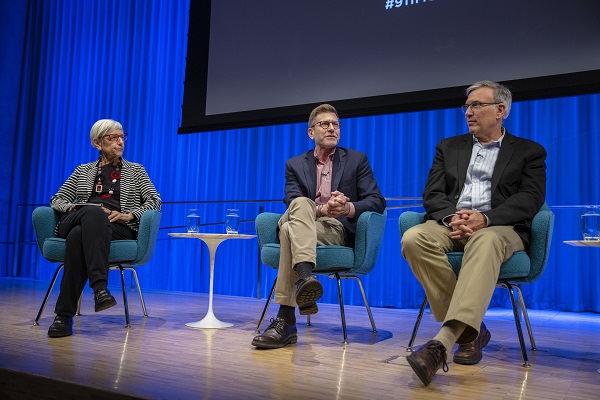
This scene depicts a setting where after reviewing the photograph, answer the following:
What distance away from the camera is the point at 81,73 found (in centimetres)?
661

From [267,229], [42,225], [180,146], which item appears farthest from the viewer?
[180,146]

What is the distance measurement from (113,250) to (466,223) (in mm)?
1703

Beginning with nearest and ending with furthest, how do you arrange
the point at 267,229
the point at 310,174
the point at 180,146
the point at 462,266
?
1. the point at 462,266
2. the point at 267,229
3. the point at 310,174
4. the point at 180,146

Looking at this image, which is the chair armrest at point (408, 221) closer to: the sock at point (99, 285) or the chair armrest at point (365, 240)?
the chair armrest at point (365, 240)

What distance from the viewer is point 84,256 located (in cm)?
260

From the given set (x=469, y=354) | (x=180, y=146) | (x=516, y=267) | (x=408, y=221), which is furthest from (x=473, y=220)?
(x=180, y=146)

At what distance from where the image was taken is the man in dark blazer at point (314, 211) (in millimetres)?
2256

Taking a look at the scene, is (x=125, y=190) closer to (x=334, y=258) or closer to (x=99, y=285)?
(x=99, y=285)

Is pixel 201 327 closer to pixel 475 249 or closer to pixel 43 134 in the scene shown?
pixel 475 249

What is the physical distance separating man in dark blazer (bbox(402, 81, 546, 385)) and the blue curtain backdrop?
2059mm

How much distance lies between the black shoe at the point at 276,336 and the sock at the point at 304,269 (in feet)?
0.76

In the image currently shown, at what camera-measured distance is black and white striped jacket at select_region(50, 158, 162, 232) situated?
3.03 meters

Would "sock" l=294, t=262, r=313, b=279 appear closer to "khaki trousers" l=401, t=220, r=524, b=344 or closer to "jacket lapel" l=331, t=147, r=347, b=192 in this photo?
"khaki trousers" l=401, t=220, r=524, b=344

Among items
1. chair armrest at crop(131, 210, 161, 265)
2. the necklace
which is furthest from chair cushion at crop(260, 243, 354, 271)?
the necklace
